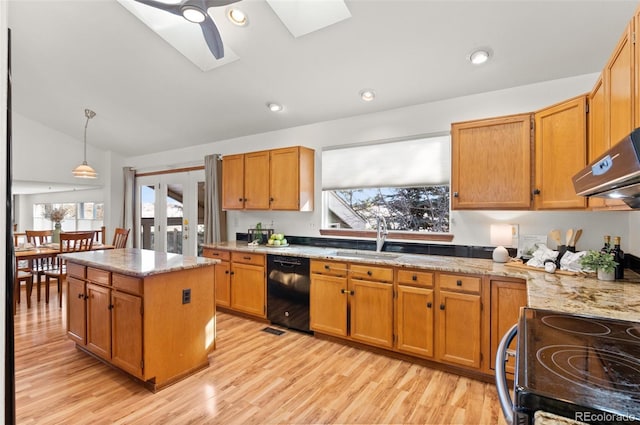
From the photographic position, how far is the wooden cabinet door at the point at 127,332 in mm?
2219

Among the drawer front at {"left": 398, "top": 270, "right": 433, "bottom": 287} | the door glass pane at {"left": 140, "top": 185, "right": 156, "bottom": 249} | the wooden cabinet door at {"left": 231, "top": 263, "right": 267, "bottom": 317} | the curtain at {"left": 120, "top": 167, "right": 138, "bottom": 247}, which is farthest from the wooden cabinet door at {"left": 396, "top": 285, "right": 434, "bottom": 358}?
the curtain at {"left": 120, "top": 167, "right": 138, "bottom": 247}

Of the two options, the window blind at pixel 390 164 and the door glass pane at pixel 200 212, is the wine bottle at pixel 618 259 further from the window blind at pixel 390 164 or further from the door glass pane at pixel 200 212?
the door glass pane at pixel 200 212

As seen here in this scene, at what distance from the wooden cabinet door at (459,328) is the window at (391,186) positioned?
0.94 m

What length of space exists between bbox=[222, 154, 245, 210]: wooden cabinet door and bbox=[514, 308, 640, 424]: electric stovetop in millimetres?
3686

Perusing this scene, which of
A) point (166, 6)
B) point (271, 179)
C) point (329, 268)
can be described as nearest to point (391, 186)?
point (329, 268)

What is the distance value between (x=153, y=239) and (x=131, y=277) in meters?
4.41

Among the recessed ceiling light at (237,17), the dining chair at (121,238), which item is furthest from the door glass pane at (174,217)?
the recessed ceiling light at (237,17)

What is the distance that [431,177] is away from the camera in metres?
3.26

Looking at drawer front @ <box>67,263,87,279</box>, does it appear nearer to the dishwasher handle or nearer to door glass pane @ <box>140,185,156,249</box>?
the dishwasher handle

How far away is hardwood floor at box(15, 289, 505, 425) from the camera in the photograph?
1998 mm

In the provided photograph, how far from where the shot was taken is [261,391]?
2287 mm

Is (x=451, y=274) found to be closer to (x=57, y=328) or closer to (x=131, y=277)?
(x=131, y=277)

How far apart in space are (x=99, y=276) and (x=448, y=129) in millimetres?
3491

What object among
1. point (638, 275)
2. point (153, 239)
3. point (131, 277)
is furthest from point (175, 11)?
point (153, 239)
